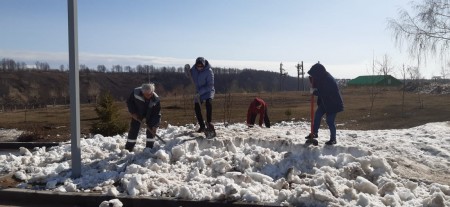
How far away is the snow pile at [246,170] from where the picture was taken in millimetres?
6070

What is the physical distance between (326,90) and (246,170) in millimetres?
2452

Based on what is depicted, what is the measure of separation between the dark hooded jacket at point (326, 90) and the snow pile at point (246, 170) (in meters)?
0.81

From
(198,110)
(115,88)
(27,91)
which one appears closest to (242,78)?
(115,88)

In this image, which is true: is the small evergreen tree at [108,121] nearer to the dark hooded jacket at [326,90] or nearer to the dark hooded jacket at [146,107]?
the dark hooded jacket at [146,107]

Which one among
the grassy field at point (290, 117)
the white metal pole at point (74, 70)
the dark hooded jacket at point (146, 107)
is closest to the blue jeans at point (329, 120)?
the dark hooded jacket at point (146, 107)

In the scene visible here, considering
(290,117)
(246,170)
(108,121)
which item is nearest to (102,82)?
(290,117)

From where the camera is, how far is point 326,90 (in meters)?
8.45

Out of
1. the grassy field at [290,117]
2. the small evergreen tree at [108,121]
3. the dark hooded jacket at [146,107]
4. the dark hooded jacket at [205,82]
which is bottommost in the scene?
the grassy field at [290,117]

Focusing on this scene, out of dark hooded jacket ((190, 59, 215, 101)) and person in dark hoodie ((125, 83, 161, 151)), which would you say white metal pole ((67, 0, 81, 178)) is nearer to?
person in dark hoodie ((125, 83, 161, 151))

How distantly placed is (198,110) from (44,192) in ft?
10.6

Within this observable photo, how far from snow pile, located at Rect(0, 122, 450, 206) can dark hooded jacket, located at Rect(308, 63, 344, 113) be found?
0.81 metres

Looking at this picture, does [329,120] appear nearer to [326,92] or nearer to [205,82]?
[326,92]

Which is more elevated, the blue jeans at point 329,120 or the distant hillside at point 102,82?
the distant hillside at point 102,82

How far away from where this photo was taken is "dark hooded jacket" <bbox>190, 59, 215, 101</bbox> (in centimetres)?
869
